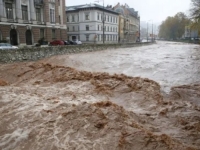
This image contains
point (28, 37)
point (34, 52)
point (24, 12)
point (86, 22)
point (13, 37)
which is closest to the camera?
point (34, 52)

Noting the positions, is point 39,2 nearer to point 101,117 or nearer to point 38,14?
point 38,14

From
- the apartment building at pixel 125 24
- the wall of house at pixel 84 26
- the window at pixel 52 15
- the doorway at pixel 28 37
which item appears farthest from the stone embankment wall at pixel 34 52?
the apartment building at pixel 125 24

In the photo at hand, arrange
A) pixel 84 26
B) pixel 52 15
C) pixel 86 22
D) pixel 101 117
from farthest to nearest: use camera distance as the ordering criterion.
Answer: pixel 84 26
pixel 86 22
pixel 52 15
pixel 101 117

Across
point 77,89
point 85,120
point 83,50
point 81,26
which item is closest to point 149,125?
point 85,120

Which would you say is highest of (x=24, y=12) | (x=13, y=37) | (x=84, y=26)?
(x=24, y=12)

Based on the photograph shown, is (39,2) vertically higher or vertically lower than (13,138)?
higher

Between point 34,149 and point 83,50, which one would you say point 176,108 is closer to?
point 34,149

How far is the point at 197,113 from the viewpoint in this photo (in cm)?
773

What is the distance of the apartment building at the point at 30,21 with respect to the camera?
34656 mm

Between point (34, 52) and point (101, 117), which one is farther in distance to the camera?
point (34, 52)

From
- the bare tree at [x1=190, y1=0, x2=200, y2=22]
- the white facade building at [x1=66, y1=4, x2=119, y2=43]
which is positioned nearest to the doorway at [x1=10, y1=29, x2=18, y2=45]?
the white facade building at [x1=66, y1=4, x2=119, y2=43]

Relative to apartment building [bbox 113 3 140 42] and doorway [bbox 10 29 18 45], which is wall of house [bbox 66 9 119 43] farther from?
doorway [bbox 10 29 18 45]

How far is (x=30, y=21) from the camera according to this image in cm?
3853

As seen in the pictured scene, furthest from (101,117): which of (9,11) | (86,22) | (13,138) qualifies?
(86,22)
